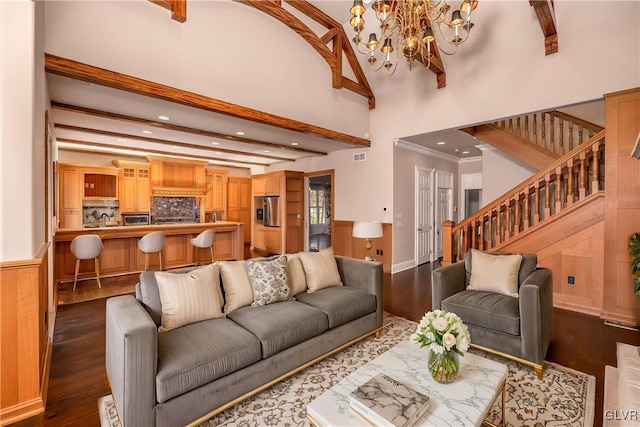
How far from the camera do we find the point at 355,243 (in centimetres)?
627

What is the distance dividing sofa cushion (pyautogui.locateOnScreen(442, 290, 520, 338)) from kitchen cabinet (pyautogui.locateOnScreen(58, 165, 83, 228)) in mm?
7662

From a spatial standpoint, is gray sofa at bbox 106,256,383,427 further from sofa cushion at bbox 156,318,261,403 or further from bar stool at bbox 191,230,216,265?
bar stool at bbox 191,230,216,265

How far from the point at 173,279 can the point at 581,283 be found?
15.3 ft

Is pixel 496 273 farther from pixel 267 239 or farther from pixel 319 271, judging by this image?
pixel 267 239

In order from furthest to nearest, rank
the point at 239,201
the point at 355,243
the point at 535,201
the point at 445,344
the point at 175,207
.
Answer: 1. the point at 239,201
2. the point at 175,207
3. the point at 355,243
4. the point at 535,201
5. the point at 445,344

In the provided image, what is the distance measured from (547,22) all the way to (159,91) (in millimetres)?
4500

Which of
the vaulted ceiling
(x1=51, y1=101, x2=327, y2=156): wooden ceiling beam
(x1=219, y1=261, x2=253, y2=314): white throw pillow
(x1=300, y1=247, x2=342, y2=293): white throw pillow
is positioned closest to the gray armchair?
(x1=300, y1=247, x2=342, y2=293): white throw pillow

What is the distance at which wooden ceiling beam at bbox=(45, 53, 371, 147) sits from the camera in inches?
102

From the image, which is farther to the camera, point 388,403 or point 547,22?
point 547,22

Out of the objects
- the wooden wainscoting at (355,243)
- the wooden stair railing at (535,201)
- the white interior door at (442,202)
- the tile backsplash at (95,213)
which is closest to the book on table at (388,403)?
the wooden stair railing at (535,201)

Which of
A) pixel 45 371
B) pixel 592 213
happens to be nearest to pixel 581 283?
pixel 592 213

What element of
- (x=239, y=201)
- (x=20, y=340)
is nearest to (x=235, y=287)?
(x=20, y=340)

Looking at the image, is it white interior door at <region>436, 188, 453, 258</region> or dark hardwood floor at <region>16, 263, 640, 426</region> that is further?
white interior door at <region>436, 188, 453, 258</region>

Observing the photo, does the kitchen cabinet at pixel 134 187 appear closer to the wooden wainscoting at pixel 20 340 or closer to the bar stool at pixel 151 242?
the bar stool at pixel 151 242
